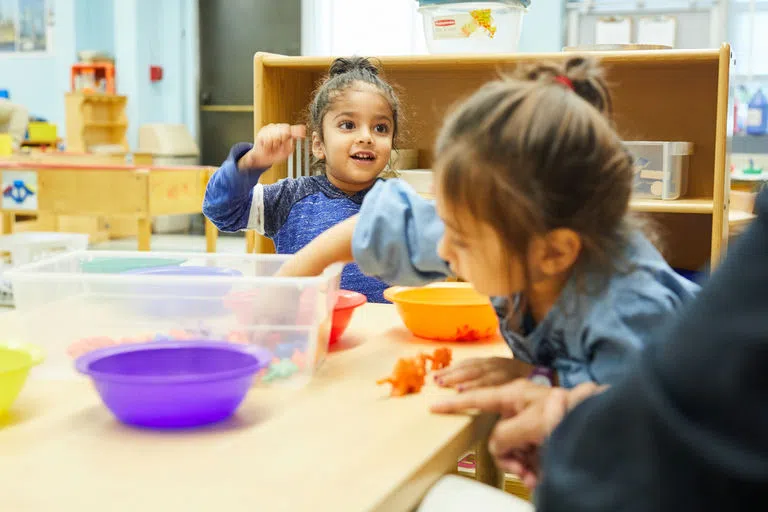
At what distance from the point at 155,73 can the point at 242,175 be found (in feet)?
15.9

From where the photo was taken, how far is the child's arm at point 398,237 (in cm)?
80

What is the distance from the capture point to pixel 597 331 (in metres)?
0.66

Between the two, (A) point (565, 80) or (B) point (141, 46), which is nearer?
(A) point (565, 80)

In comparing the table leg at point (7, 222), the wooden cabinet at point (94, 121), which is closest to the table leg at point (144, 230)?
the table leg at point (7, 222)

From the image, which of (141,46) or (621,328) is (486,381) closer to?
(621,328)

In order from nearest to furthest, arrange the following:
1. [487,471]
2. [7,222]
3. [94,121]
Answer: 1. [487,471]
2. [7,222]
3. [94,121]

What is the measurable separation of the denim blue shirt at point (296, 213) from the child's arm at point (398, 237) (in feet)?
2.41

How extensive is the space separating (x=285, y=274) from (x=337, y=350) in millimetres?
122

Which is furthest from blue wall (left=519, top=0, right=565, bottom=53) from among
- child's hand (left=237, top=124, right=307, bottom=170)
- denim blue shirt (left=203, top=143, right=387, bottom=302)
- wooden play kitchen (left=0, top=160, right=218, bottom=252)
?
child's hand (left=237, top=124, right=307, bottom=170)

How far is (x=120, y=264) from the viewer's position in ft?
3.21

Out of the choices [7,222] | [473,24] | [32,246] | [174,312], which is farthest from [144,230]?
[174,312]

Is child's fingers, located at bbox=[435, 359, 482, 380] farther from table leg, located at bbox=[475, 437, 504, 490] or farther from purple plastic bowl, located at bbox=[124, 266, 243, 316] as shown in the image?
table leg, located at bbox=[475, 437, 504, 490]

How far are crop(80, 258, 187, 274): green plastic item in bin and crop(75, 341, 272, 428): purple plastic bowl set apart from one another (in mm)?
208

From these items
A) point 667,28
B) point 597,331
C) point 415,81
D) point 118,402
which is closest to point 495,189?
point 597,331
